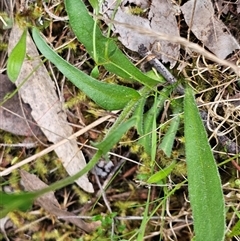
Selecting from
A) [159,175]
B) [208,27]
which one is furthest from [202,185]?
[208,27]

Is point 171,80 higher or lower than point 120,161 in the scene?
higher

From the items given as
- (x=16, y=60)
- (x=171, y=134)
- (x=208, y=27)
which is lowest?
(x=171, y=134)

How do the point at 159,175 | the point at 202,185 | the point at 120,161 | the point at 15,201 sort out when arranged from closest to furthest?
the point at 15,201
the point at 202,185
the point at 159,175
the point at 120,161

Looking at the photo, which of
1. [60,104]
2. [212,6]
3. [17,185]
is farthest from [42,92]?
[212,6]

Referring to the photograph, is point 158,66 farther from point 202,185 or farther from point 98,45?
point 202,185

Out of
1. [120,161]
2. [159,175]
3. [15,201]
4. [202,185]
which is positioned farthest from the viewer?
[120,161]

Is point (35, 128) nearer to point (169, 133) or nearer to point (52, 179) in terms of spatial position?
point (52, 179)

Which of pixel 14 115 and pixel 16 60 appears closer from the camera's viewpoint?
pixel 16 60
